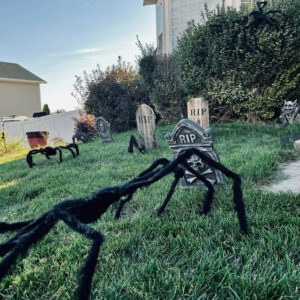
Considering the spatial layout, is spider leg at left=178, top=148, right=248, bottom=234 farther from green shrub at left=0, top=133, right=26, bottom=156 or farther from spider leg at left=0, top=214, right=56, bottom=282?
green shrub at left=0, top=133, right=26, bottom=156

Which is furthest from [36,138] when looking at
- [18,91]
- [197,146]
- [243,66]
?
[18,91]

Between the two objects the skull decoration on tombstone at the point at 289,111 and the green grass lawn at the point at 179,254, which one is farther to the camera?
the skull decoration on tombstone at the point at 289,111

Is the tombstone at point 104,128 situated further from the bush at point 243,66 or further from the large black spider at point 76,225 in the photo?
the large black spider at point 76,225

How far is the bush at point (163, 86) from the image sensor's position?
30.8 ft

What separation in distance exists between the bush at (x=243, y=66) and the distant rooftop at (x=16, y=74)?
20.5 meters

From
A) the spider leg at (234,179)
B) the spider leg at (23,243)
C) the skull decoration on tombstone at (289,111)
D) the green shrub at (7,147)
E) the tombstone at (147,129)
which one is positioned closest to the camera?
the spider leg at (23,243)

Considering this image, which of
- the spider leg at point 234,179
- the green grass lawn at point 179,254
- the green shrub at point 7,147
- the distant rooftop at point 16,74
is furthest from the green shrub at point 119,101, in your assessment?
the distant rooftop at point 16,74

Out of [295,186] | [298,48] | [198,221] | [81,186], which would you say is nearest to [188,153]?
[198,221]

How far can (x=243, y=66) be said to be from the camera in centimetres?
717

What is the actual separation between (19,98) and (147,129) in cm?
2228

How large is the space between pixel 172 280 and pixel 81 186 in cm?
220

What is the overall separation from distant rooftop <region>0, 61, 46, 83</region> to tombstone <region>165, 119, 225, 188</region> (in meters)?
24.5

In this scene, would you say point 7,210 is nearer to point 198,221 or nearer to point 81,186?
point 81,186

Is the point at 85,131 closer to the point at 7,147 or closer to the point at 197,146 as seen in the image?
the point at 7,147
